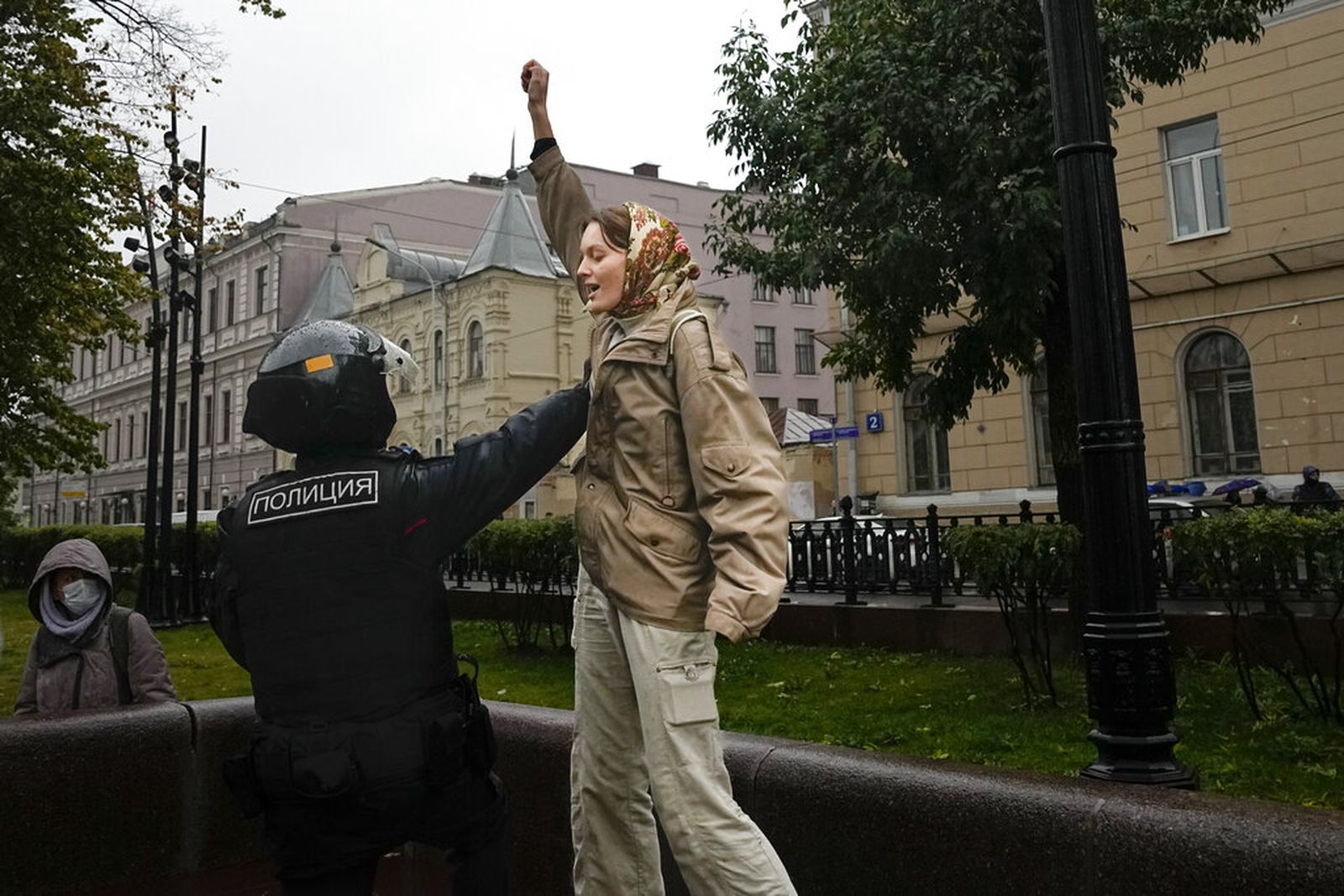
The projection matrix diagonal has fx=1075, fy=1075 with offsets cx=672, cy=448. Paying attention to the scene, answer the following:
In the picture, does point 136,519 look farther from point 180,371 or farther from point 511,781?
point 511,781

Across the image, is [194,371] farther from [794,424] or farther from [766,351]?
[766,351]

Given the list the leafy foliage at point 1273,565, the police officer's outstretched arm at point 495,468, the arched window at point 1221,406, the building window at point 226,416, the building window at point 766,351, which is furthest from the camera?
the building window at point 766,351

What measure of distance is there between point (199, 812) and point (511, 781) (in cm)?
136

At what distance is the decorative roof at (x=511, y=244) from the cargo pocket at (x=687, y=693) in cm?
3525

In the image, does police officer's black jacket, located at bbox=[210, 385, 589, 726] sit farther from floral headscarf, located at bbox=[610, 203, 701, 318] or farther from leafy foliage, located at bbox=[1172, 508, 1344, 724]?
leafy foliage, located at bbox=[1172, 508, 1344, 724]

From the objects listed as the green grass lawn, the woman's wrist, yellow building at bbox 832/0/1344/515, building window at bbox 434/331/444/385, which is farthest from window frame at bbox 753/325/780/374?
the woman's wrist

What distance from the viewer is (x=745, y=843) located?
2436mm

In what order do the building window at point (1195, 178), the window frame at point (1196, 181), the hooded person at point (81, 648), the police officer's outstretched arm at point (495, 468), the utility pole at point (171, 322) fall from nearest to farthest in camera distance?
the police officer's outstretched arm at point (495, 468) → the hooded person at point (81, 648) → the utility pole at point (171, 322) → the window frame at point (1196, 181) → the building window at point (1195, 178)

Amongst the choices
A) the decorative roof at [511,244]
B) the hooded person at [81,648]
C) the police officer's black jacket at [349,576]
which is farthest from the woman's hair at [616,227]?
the decorative roof at [511,244]

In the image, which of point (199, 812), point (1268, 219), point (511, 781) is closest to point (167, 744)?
point (199, 812)

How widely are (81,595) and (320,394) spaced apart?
2.88 metres

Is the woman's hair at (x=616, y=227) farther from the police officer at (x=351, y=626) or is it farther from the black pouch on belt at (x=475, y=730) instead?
the black pouch on belt at (x=475, y=730)

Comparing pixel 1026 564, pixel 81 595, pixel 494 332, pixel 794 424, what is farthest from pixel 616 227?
→ pixel 494 332

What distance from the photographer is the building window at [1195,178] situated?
17.7m
